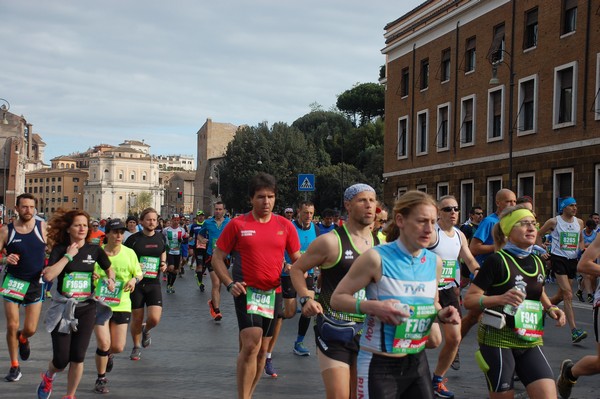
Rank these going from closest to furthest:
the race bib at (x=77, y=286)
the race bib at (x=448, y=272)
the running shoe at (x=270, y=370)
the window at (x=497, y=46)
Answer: the race bib at (x=77, y=286), the race bib at (x=448, y=272), the running shoe at (x=270, y=370), the window at (x=497, y=46)

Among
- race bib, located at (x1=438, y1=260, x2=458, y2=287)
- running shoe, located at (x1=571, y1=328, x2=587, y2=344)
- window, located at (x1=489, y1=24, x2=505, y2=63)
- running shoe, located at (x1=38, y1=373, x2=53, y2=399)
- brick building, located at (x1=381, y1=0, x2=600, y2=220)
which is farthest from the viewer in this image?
window, located at (x1=489, y1=24, x2=505, y2=63)

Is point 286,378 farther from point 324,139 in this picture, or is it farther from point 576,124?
point 324,139

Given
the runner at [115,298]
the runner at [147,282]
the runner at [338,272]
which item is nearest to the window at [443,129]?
the runner at [147,282]

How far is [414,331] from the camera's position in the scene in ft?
14.4

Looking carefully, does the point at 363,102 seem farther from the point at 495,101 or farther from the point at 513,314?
the point at 513,314

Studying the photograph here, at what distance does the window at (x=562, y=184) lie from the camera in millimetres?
27469

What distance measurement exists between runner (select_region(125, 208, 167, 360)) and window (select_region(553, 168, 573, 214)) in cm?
1972

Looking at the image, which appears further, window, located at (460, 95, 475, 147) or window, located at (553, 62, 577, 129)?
window, located at (460, 95, 475, 147)

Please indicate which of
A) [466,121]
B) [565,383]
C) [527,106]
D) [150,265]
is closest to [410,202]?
[565,383]

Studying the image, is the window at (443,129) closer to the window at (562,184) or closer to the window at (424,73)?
the window at (424,73)

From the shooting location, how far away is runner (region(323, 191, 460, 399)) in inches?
172

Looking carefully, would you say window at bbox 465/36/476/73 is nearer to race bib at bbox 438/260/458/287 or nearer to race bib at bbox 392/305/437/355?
race bib at bbox 438/260/458/287

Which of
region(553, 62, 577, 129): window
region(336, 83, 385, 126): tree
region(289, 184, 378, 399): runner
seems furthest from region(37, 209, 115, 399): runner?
region(336, 83, 385, 126): tree

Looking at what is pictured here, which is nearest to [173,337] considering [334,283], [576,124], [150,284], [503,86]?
[150,284]
